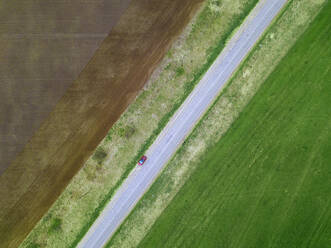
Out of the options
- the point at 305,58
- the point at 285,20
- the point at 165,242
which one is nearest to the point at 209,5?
the point at 285,20

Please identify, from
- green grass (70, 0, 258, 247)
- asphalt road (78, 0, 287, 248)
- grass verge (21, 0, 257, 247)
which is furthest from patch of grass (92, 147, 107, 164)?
asphalt road (78, 0, 287, 248)

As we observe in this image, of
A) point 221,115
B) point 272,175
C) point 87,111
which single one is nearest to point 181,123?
point 221,115

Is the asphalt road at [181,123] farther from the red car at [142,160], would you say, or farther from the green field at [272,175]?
the green field at [272,175]

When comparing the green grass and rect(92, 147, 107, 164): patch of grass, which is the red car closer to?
the green grass

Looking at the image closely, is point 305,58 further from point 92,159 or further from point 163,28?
point 92,159

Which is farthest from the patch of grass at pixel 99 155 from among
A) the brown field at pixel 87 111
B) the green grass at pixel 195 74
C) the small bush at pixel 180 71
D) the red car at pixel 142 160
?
the small bush at pixel 180 71

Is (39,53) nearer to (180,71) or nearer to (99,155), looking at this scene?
(99,155)
